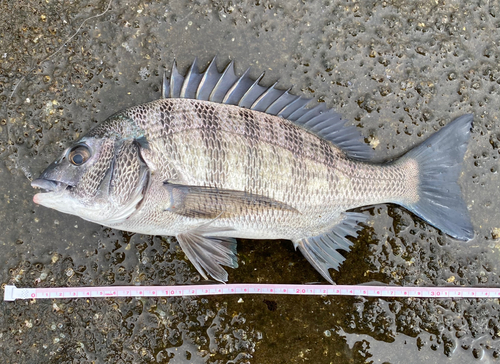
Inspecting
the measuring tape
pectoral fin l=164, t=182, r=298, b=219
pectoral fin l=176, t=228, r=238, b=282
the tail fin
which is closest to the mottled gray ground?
the measuring tape

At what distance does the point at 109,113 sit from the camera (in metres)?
2.13

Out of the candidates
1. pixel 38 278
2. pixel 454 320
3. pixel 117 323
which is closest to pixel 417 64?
pixel 454 320

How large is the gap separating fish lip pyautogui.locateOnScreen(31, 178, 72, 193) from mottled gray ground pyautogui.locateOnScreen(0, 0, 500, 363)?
0.51 m

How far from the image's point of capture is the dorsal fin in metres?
1.93

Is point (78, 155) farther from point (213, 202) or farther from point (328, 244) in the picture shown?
point (328, 244)

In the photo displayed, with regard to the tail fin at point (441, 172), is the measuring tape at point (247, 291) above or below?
below

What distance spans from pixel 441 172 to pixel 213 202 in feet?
4.30

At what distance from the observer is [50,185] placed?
5.44 ft

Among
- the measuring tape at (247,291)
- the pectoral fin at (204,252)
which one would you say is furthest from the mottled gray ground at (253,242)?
the pectoral fin at (204,252)

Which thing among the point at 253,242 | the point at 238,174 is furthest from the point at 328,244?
the point at 238,174

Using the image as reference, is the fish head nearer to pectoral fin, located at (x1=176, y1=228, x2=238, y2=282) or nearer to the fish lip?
the fish lip

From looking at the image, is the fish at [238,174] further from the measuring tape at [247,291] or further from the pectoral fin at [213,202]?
the measuring tape at [247,291]

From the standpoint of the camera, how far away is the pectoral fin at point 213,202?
1767 mm

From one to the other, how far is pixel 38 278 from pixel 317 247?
1649mm
